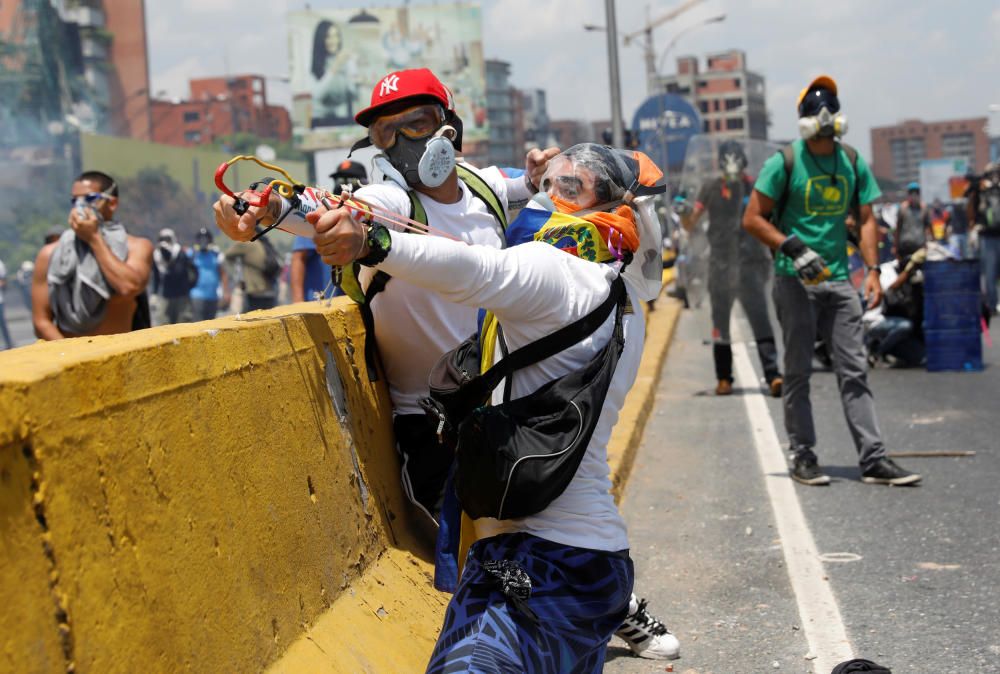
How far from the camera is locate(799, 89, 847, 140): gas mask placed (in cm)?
747

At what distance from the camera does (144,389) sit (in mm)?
2801

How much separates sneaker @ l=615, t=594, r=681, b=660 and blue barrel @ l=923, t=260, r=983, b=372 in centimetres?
877

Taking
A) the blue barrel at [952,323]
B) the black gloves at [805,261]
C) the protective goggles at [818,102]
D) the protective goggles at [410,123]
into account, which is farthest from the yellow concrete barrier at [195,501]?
the blue barrel at [952,323]

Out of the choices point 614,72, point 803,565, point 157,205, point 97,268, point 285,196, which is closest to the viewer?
point 285,196

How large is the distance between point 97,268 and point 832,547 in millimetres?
3714

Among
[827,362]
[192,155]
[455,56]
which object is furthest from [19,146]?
[827,362]

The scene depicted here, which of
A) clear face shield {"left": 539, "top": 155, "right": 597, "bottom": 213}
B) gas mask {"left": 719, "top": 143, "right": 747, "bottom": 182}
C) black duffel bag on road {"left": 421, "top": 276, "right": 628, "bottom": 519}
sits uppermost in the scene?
gas mask {"left": 719, "top": 143, "right": 747, "bottom": 182}

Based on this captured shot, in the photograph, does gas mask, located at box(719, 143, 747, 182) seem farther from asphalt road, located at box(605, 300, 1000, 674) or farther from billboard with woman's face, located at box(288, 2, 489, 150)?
billboard with woman's face, located at box(288, 2, 489, 150)

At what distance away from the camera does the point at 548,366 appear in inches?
122

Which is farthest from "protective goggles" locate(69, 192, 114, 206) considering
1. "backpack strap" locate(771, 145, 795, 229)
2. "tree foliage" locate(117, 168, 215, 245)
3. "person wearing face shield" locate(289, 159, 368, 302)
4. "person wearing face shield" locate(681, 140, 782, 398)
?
"tree foliage" locate(117, 168, 215, 245)

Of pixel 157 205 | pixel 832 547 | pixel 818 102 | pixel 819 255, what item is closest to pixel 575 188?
pixel 832 547

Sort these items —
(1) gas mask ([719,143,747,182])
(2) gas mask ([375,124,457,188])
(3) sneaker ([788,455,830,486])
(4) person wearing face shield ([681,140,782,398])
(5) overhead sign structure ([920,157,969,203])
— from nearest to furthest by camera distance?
(2) gas mask ([375,124,457,188]) → (3) sneaker ([788,455,830,486]) → (4) person wearing face shield ([681,140,782,398]) → (1) gas mask ([719,143,747,182]) → (5) overhead sign structure ([920,157,969,203])

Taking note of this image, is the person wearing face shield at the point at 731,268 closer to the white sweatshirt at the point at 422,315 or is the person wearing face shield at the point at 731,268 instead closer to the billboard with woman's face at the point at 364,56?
the white sweatshirt at the point at 422,315

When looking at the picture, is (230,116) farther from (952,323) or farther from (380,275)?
(380,275)
